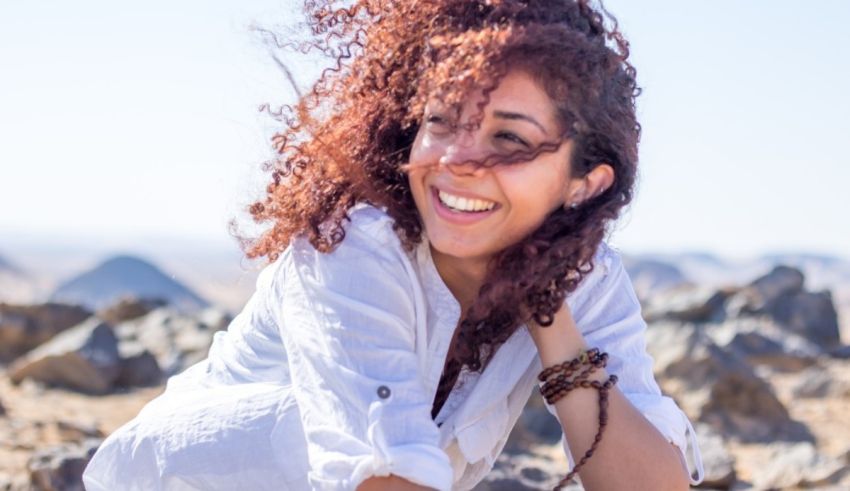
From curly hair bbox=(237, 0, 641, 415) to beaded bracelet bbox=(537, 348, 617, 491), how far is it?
0.42ft

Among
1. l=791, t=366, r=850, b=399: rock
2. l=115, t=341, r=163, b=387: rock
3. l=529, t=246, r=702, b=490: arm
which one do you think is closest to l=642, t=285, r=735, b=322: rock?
l=791, t=366, r=850, b=399: rock

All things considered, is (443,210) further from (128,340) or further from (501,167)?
(128,340)

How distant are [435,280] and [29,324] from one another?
10.9m

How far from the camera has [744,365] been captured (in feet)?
31.8

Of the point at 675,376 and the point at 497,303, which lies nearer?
the point at 497,303

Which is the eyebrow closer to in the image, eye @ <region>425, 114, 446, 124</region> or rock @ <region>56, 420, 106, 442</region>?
eye @ <region>425, 114, 446, 124</region>

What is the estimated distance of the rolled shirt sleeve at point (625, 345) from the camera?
2.82 meters

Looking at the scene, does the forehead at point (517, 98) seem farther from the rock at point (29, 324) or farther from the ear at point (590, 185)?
the rock at point (29, 324)

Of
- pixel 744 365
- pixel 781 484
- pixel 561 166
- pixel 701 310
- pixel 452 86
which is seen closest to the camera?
pixel 452 86

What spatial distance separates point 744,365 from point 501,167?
25.2 ft

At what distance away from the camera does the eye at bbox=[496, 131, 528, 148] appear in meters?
2.49

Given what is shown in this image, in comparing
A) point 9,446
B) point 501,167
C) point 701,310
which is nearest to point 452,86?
point 501,167

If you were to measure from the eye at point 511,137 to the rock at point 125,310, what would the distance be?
41.2ft

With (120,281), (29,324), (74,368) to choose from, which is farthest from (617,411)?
(120,281)
